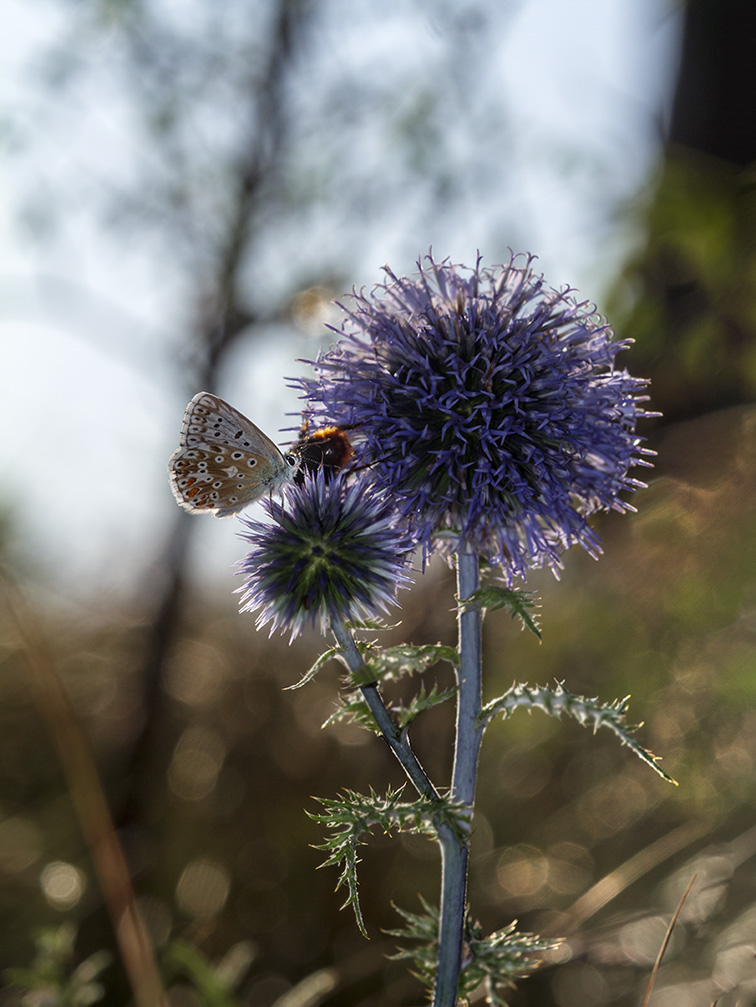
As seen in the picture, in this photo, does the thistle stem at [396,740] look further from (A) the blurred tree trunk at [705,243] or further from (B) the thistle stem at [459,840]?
(A) the blurred tree trunk at [705,243]

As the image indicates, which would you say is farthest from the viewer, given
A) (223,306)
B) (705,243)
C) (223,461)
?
(223,306)

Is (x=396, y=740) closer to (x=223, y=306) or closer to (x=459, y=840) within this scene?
(x=459, y=840)

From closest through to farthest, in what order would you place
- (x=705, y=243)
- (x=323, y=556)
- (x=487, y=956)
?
(x=487, y=956) < (x=323, y=556) < (x=705, y=243)

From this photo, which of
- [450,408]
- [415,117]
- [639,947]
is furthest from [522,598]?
[415,117]

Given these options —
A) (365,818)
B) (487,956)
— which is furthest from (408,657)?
(487,956)

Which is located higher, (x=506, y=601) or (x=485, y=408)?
(x=485, y=408)

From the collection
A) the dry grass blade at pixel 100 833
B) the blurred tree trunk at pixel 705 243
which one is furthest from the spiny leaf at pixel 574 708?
the blurred tree trunk at pixel 705 243

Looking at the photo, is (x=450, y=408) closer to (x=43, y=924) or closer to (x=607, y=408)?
(x=607, y=408)

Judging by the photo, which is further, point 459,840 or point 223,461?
point 223,461

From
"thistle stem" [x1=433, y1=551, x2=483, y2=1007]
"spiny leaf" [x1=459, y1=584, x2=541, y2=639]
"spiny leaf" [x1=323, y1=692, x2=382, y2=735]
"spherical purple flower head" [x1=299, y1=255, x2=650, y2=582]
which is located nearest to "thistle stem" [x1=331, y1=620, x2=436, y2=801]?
"spiny leaf" [x1=323, y1=692, x2=382, y2=735]
